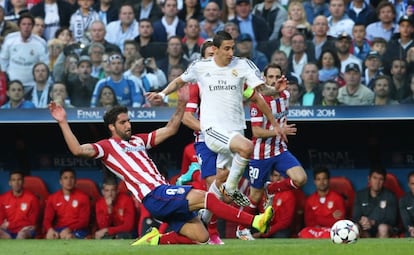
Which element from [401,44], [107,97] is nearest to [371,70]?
[401,44]

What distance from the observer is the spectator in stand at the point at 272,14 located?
56.3 feet

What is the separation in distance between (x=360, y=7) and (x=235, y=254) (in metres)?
7.87

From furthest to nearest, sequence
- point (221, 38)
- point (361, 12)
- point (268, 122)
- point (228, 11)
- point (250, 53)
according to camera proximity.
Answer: point (228, 11)
point (361, 12)
point (250, 53)
point (268, 122)
point (221, 38)

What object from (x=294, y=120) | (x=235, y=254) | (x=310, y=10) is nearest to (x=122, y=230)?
(x=294, y=120)

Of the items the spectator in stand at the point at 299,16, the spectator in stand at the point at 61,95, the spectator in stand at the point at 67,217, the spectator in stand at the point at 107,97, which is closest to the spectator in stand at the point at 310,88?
the spectator in stand at the point at 299,16

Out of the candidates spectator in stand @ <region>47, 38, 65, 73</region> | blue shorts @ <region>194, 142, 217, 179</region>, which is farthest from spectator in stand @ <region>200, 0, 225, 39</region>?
blue shorts @ <region>194, 142, 217, 179</region>

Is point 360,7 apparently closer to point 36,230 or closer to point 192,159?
point 192,159

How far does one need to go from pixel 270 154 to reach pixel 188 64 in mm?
2556

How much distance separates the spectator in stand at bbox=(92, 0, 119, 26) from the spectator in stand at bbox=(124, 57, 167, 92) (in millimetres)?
1447

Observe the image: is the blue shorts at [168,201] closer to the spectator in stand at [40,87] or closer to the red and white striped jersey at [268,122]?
the red and white striped jersey at [268,122]

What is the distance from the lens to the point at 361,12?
56.4ft

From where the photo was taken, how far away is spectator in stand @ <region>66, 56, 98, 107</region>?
54.7 feet

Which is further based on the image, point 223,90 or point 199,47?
point 199,47

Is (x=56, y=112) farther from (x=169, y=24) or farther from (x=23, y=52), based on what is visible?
(x=169, y=24)
